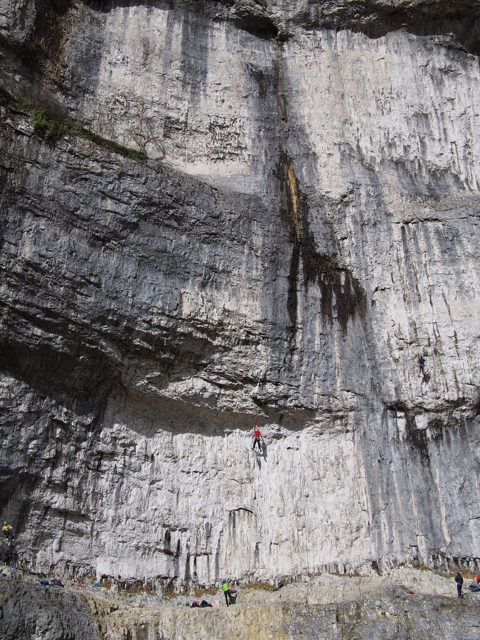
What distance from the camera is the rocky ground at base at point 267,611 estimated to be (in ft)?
34.7

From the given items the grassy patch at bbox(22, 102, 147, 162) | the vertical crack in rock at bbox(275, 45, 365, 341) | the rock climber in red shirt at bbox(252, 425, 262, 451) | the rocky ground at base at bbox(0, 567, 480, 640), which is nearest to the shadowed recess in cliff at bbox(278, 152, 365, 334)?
the vertical crack in rock at bbox(275, 45, 365, 341)

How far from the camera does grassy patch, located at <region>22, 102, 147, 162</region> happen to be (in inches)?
531

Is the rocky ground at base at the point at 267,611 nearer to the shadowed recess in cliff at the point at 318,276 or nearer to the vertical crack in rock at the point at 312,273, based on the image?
the vertical crack in rock at the point at 312,273

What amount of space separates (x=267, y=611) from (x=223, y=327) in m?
5.67

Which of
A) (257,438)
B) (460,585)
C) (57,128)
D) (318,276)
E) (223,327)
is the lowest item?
(460,585)

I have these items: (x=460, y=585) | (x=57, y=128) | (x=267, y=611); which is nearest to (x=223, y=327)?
(x=57, y=128)

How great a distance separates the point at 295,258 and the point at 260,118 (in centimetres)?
460

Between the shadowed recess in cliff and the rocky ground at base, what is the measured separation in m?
5.52

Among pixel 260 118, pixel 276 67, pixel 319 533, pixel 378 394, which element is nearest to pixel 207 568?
pixel 319 533

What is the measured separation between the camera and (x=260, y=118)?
17344 millimetres

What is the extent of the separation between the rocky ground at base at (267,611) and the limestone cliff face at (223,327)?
1.79 feet

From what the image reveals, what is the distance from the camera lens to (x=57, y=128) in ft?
44.9

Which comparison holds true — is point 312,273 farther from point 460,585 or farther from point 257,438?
point 460,585

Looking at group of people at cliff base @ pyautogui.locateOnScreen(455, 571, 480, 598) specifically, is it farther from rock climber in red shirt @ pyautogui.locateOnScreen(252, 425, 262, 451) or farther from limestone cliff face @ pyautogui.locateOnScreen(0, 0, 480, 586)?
rock climber in red shirt @ pyautogui.locateOnScreen(252, 425, 262, 451)
